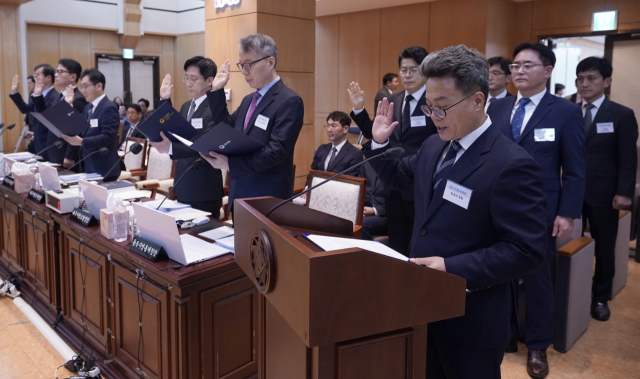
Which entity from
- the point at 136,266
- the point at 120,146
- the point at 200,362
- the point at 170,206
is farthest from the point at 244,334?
the point at 120,146

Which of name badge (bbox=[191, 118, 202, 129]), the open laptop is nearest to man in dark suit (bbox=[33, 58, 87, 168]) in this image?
name badge (bbox=[191, 118, 202, 129])

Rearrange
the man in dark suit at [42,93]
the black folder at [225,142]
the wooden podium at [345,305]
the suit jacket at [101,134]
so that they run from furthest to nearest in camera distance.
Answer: the man in dark suit at [42,93] < the suit jacket at [101,134] < the black folder at [225,142] < the wooden podium at [345,305]

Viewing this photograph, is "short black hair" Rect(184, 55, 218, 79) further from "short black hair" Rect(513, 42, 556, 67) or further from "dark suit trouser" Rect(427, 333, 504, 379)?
"dark suit trouser" Rect(427, 333, 504, 379)

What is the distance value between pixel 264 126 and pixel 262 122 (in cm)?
3

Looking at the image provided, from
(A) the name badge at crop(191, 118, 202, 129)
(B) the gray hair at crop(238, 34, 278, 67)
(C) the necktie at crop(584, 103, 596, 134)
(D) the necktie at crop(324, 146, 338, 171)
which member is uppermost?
(B) the gray hair at crop(238, 34, 278, 67)

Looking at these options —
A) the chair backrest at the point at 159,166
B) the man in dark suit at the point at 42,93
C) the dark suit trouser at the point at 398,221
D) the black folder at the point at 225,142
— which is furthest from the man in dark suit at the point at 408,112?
the man in dark suit at the point at 42,93

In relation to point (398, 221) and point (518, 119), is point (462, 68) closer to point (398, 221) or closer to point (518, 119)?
point (518, 119)

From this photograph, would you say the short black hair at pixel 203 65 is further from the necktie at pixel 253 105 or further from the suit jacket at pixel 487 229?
the suit jacket at pixel 487 229

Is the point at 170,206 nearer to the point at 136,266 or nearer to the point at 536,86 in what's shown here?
the point at 136,266

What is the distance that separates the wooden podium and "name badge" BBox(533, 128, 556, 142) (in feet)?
4.94

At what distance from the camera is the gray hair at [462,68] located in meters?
1.32

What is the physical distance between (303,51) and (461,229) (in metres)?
5.06

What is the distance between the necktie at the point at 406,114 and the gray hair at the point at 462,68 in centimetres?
146

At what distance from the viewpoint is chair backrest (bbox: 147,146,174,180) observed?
496 centimetres
